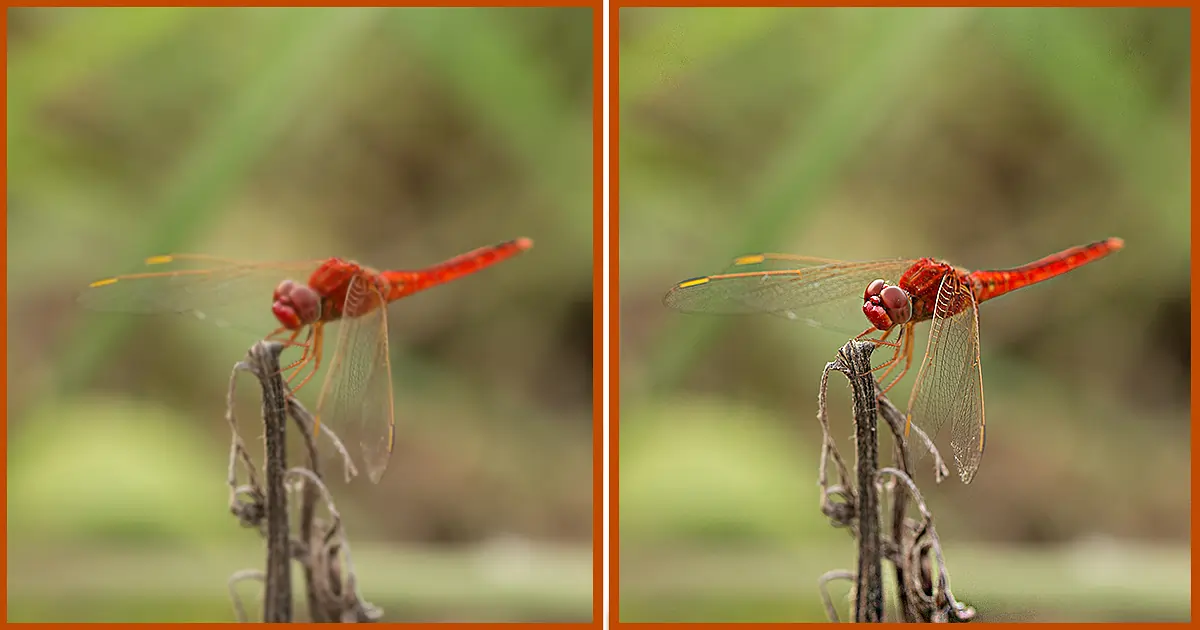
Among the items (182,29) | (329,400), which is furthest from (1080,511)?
(182,29)

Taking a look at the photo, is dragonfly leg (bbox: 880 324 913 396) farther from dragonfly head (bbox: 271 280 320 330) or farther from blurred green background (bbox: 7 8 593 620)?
dragonfly head (bbox: 271 280 320 330)

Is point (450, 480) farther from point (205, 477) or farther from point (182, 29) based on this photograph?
point (182, 29)

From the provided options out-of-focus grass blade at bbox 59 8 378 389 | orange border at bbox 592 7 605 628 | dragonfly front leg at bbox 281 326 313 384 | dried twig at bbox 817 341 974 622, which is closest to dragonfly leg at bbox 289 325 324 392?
dragonfly front leg at bbox 281 326 313 384

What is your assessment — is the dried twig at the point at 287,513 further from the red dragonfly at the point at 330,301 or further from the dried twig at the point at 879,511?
the dried twig at the point at 879,511

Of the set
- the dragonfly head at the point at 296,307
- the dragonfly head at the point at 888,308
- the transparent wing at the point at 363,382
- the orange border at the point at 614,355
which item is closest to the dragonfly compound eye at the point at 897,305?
the dragonfly head at the point at 888,308

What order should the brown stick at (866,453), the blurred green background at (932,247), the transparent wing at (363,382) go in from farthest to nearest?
the blurred green background at (932,247)
the transparent wing at (363,382)
the brown stick at (866,453)

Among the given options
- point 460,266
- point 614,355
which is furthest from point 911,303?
point 460,266

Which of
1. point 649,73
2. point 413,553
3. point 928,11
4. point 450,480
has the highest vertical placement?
point 928,11
